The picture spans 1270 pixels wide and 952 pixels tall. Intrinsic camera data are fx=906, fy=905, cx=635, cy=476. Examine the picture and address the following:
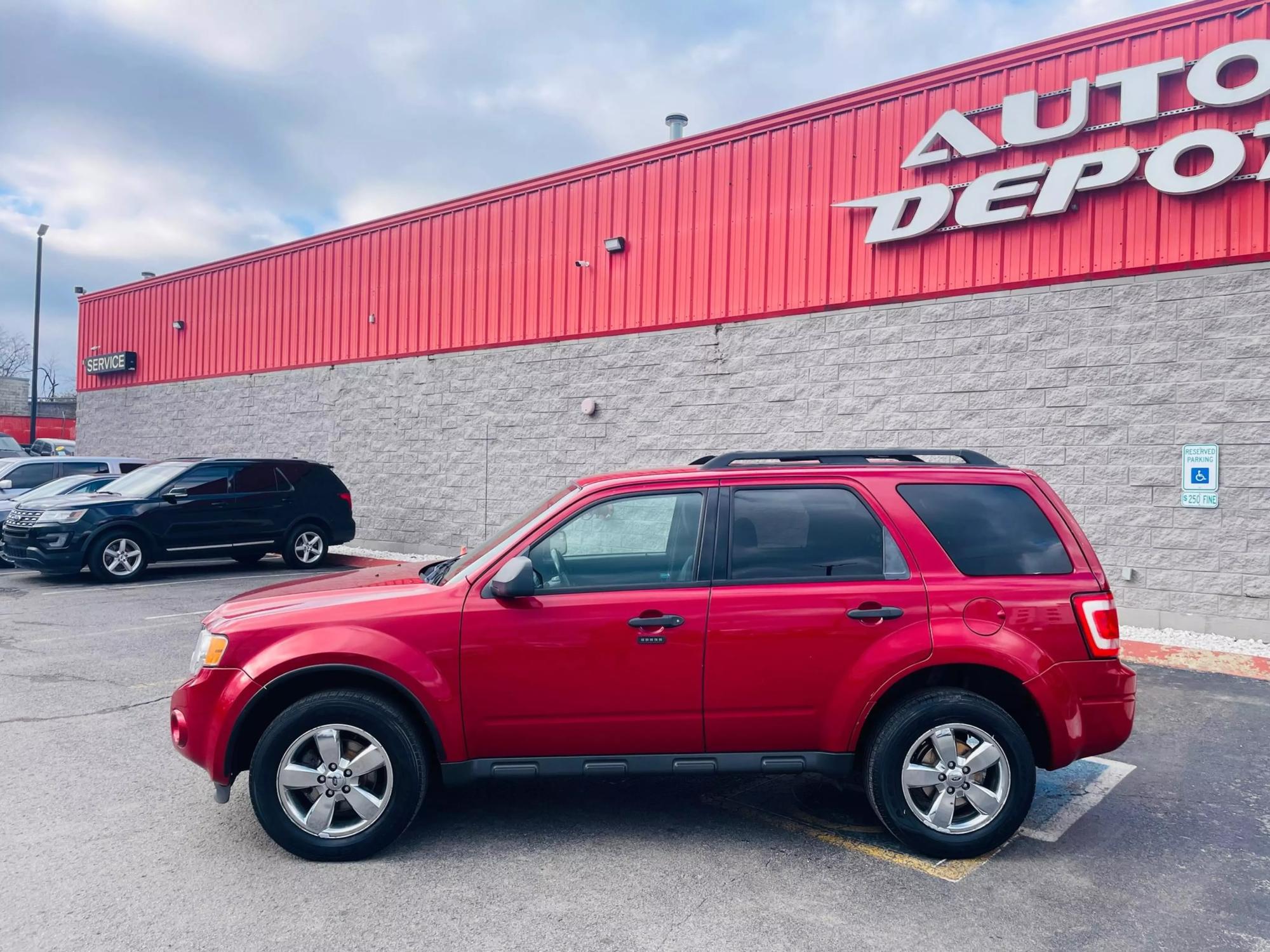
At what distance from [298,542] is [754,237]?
8.37 metres

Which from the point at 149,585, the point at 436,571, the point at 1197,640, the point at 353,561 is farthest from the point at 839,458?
the point at 353,561

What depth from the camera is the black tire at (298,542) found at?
46.3 feet

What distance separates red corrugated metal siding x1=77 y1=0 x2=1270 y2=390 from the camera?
9.27 m

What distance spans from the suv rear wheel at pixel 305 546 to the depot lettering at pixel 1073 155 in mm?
9378

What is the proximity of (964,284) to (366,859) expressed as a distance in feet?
29.7

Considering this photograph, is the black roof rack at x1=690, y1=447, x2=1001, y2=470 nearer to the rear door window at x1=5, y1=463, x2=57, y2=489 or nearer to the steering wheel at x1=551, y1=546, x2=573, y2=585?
the steering wheel at x1=551, y1=546, x2=573, y2=585

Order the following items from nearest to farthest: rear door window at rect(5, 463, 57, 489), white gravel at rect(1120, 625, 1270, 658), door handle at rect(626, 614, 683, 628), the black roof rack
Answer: door handle at rect(626, 614, 683, 628), the black roof rack, white gravel at rect(1120, 625, 1270, 658), rear door window at rect(5, 463, 57, 489)

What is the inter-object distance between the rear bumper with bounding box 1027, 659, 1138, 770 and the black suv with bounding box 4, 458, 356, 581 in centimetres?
1215

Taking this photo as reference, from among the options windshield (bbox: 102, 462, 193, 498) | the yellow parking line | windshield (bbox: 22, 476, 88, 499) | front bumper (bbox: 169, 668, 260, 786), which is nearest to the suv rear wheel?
windshield (bbox: 102, 462, 193, 498)

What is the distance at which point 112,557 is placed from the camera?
40.5 feet

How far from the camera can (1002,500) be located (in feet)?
14.1

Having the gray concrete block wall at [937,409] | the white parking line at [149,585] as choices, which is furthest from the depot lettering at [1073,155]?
the white parking line at [149,585]

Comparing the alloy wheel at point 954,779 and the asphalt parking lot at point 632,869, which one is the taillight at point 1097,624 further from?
the asphalt parking lot at point 632,869

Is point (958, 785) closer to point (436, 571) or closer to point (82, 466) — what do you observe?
point (436, 571)
